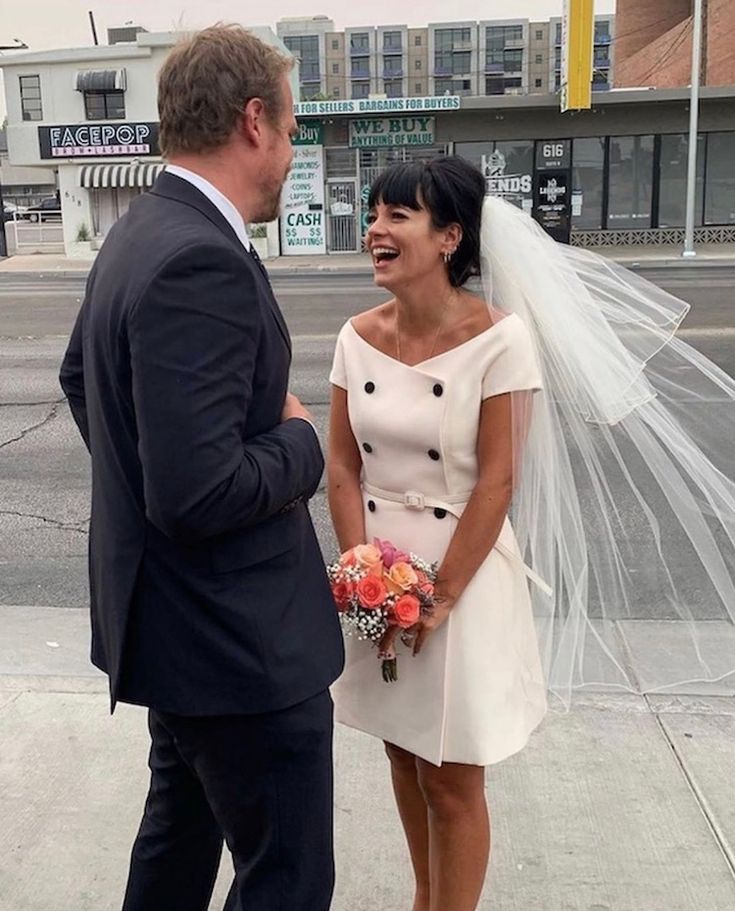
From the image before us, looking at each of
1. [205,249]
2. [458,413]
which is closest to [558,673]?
[458,413]

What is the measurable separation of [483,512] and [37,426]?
21.5 feet

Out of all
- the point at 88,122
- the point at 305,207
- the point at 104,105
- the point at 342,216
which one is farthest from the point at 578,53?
the point at 88,122

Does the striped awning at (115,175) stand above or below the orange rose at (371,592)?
above

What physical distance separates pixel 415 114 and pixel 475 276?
85.9 ft

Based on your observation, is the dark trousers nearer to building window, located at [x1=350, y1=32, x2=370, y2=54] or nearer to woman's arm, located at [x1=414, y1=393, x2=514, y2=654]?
woman's arm, located at [x1=414, y1=393, x2=514, y2=654]

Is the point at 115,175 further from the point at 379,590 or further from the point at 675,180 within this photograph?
the point at 379,590

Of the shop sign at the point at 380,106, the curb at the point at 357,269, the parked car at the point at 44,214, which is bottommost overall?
the parked car at the point at 44,214

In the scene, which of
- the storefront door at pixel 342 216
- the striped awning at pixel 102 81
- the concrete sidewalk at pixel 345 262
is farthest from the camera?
the striped awning at pixel 102 81

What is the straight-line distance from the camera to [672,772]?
3062 millimetres

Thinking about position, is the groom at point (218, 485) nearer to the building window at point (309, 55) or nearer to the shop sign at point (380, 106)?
the shop sign at point (380, 106)

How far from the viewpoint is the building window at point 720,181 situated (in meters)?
27.3

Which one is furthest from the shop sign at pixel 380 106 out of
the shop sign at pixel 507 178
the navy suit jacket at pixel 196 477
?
the navy suit jacket at pixel 196 477

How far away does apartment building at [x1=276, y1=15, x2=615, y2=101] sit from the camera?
131625 mm

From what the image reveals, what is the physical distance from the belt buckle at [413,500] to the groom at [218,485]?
44 centimetres
